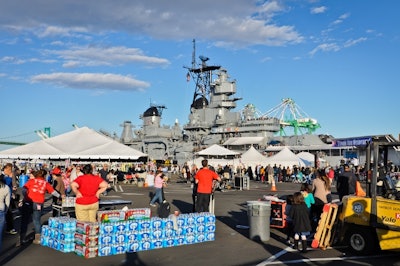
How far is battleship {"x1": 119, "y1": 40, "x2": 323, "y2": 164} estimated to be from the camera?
69125mm

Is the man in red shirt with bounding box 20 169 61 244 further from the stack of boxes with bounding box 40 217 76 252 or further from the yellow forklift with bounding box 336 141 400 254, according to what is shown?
the yellow forklift with bounding box 336 141 400 254

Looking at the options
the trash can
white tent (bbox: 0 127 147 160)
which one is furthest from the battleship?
the trash can

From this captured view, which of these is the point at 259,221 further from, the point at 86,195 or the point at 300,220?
the point at 86,195

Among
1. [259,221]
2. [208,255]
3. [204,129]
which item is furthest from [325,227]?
[204,129]

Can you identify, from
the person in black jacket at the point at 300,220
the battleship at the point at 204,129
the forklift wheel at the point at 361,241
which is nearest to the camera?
the forklift wheel at the point at 361,241

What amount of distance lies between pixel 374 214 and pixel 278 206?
3424mm

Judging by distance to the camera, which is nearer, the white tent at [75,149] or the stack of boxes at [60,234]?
the stack of boxes at [60,234]

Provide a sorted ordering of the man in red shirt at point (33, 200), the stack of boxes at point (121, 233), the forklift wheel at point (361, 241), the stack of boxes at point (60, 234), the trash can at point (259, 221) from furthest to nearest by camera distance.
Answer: the trash can at point (259, 221)
the man in red shirt at point (33, 200)
the forklift wheel at point (361, 241)
the stack of boxes at point (60, 234)
the stack of boxes at point (121, 233)

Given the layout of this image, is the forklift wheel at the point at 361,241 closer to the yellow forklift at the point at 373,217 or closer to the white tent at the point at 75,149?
the yellow forklift at the point at 373,217

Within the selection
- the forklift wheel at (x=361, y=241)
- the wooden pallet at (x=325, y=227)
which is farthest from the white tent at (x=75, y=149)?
the forklift wheel at (x=361, y=241)

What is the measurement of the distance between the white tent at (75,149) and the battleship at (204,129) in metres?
41.2

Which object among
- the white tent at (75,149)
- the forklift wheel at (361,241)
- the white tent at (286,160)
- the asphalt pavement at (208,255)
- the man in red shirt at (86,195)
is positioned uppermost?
the white tent at (75,149)

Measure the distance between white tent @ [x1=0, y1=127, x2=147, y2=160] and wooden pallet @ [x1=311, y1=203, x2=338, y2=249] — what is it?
55.0ft

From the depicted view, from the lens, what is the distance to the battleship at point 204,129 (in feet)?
227
